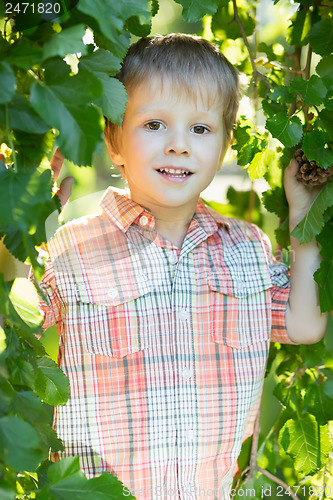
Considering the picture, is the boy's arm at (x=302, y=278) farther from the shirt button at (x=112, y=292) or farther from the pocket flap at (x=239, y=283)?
the shirt button at (x=112, y=292)

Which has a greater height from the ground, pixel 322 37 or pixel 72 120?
pixel 322 37

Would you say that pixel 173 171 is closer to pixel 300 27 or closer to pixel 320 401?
pixel 300 27

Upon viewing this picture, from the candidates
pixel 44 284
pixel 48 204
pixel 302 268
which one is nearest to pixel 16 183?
pixel 48 204

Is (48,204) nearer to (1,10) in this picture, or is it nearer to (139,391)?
(1,10)

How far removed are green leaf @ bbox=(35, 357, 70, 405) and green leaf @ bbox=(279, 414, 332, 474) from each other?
1.89 feet

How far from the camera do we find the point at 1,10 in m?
0.64

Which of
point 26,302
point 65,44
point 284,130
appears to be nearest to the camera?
point 65,44

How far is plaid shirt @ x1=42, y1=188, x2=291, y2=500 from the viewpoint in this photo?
1165 mm

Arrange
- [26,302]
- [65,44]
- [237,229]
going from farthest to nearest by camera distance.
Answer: [237,229]
[26,302]
[65,44]

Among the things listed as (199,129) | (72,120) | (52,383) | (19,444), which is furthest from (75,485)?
(199,129)

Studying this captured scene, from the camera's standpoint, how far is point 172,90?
1.14 meters

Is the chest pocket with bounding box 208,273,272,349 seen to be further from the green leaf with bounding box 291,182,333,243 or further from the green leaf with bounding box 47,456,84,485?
the green leaf with bounding box 47,456,84,485

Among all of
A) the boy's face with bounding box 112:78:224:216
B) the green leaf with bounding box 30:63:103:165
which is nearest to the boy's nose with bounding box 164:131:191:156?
the boy's face with bounding box 112:78:224:216

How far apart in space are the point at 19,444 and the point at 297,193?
821 mm
